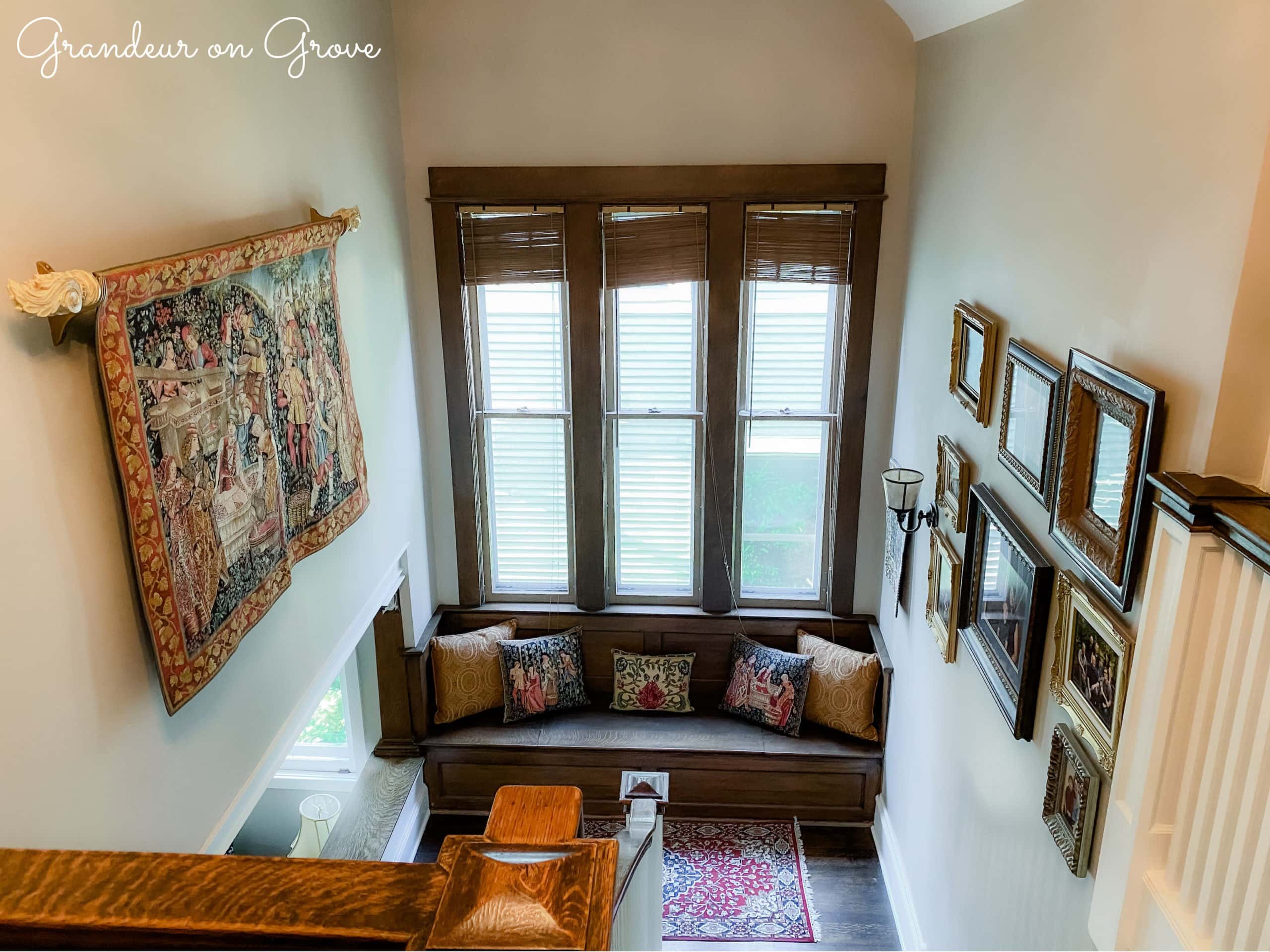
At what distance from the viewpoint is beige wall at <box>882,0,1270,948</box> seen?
5.55ft

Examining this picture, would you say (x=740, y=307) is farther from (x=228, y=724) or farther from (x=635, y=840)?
(x=635, y=840)

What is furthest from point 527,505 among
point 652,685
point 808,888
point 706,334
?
point 808,888

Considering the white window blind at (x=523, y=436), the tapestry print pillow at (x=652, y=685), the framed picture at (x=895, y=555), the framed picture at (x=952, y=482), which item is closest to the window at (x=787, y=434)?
the framed picture at (x=895, y=555)

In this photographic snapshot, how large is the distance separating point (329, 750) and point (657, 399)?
8.17 ft

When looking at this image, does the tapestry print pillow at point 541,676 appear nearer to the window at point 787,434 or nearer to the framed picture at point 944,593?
the window at point 787,434

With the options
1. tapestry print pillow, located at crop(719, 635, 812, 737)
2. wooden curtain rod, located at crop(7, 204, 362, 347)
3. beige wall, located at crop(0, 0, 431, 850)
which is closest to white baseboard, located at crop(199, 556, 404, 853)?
beige wall, located at crop(0, 0, 431, 850)

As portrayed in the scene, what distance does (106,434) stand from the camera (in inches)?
84.2

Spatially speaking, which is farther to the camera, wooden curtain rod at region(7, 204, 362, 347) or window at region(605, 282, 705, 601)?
window at region(605, 282, 705, 601)

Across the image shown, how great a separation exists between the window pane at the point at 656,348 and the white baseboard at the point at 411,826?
2.16 metres

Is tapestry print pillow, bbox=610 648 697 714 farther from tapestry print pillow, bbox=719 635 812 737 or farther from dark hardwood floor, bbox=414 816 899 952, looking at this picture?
dark hardwood floor, bbox=414 816 899 952

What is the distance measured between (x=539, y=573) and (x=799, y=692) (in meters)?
1.52

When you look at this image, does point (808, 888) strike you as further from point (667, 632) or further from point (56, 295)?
point (56, 295)

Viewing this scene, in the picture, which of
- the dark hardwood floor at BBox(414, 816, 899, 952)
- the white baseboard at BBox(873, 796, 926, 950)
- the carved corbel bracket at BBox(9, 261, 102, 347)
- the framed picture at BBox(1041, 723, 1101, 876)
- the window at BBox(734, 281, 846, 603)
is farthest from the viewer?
the window at BBox(734, 281, 846, 603)

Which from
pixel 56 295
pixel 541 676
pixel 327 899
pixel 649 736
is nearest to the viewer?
pixel 327 899
